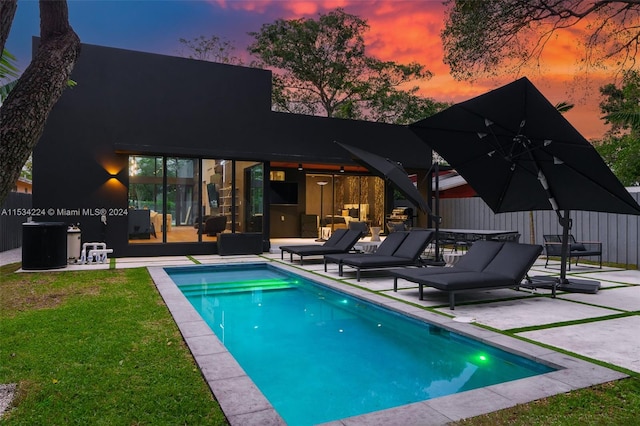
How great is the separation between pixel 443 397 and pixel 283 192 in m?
16.8

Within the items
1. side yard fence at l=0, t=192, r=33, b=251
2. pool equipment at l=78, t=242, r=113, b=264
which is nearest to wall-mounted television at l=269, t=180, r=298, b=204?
pool equipment at l=78, t=242, r=113, b=264

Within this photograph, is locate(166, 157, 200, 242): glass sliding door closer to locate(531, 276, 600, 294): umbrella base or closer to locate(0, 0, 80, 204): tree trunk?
locate(531, 276, 600, 294): umbrella base

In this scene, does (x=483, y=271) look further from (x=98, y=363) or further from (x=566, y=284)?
(x=98, y=363)

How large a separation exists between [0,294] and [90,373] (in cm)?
465

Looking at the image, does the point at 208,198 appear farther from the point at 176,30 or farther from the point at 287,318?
the point at 176,30

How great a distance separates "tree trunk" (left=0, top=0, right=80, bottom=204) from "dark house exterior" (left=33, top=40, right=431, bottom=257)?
11.1 meters

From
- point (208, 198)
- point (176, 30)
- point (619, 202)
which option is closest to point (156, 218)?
point (208, 198)

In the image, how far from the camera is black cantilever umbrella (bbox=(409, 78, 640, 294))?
20.7 feet

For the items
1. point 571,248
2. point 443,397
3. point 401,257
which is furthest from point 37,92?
point 571,248

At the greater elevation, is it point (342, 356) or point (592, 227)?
point (592, 227)

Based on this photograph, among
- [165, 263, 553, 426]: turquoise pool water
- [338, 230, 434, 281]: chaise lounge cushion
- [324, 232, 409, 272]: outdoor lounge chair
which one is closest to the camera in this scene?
[165, 263, 553, 426]: turquoise pool water

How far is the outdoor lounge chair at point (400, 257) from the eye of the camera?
843 cm

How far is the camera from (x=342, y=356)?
464cm

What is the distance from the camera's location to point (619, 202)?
654 cm
